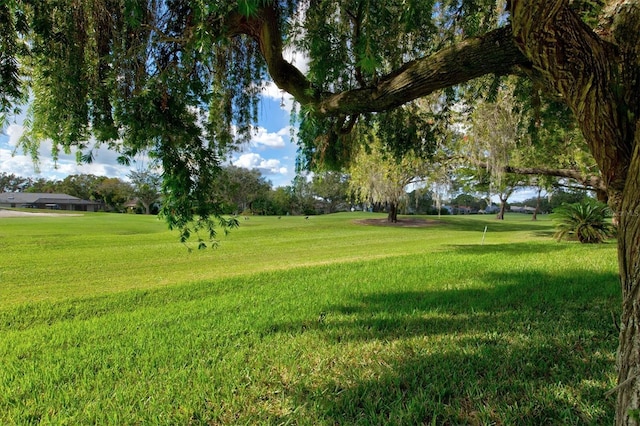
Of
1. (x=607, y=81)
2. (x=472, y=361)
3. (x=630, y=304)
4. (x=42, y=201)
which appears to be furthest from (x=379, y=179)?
(x=42, y=201)

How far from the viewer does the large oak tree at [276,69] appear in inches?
86.7

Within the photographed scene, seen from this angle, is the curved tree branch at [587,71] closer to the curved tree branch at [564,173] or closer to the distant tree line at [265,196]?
the curved tree branch at [564,173]

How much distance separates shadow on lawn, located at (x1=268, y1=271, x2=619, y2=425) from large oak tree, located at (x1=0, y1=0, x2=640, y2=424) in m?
0.87

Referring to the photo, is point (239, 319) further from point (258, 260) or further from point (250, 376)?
point (258, 260)

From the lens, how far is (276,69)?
4.04 meters

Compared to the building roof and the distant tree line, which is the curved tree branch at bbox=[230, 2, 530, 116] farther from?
the building roof

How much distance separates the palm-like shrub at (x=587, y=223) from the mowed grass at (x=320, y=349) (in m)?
6.72

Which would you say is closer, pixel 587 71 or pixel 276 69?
pixel 587 71

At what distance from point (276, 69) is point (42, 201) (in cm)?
7349

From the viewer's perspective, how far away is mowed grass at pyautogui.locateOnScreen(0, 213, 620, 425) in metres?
2.33

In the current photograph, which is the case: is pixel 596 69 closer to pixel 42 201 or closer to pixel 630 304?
pixel 630 304

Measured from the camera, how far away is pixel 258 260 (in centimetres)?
1055

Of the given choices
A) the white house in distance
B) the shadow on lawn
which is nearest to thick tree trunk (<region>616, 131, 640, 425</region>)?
the shadow on lawn

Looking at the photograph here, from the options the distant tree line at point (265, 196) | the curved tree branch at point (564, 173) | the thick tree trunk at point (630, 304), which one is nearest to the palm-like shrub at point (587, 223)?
the curved tree branch at point (564, 173)
